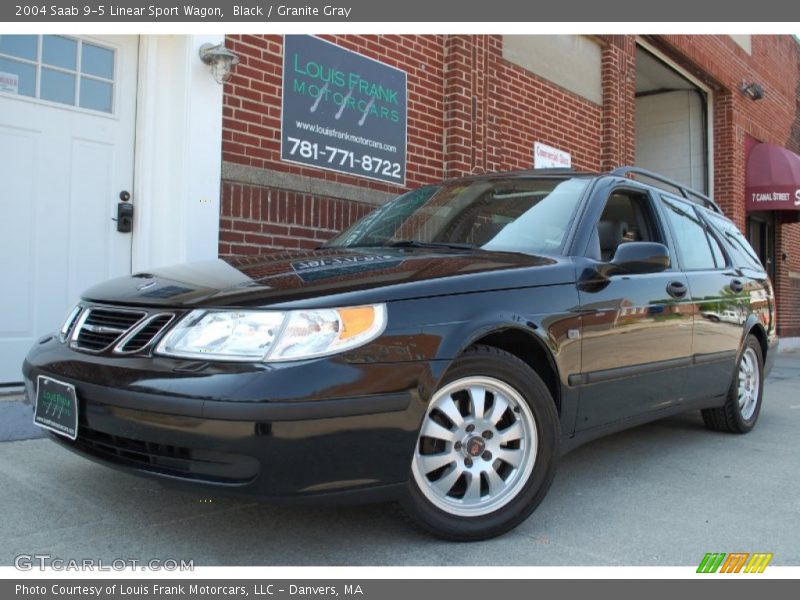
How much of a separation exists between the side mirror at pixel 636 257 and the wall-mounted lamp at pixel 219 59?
10.2ft

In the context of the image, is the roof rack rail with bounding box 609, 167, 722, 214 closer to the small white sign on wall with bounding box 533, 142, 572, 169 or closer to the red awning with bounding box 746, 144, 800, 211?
the small white sign on wall with bounding box 533, 142, 572, 169

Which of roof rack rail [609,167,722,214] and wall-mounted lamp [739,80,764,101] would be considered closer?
roof rack rail [609,167,722,214]

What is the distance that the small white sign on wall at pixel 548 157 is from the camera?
8039mm

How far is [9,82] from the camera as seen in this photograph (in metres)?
4.53

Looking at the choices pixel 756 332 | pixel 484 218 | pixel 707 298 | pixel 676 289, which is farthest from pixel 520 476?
pixel 756 332

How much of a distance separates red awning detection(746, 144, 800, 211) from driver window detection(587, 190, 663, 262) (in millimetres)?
10229

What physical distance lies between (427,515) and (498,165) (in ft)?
18.1

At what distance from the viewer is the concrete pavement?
249 centimetres

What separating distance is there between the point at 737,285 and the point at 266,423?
369cm

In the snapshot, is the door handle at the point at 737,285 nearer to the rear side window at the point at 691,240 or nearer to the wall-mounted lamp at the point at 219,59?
the rear side window at the point at 691,240

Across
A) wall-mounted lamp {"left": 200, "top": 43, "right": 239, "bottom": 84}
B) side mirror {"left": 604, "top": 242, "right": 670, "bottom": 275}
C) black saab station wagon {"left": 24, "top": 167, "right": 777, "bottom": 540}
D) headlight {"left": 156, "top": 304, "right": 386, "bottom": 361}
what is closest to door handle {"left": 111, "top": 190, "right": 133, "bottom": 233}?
wall-mounted lamp {"left": 200, "top": 43, "right": 239, "bottom": 84}

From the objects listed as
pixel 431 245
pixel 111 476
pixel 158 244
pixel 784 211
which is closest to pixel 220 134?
pixel 158 244

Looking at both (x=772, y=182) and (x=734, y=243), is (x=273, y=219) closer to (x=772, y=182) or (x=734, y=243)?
(x=734, y=243)

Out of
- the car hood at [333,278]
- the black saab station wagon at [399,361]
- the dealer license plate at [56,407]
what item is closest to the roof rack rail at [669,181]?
the black saab station wagon at [399,361]
